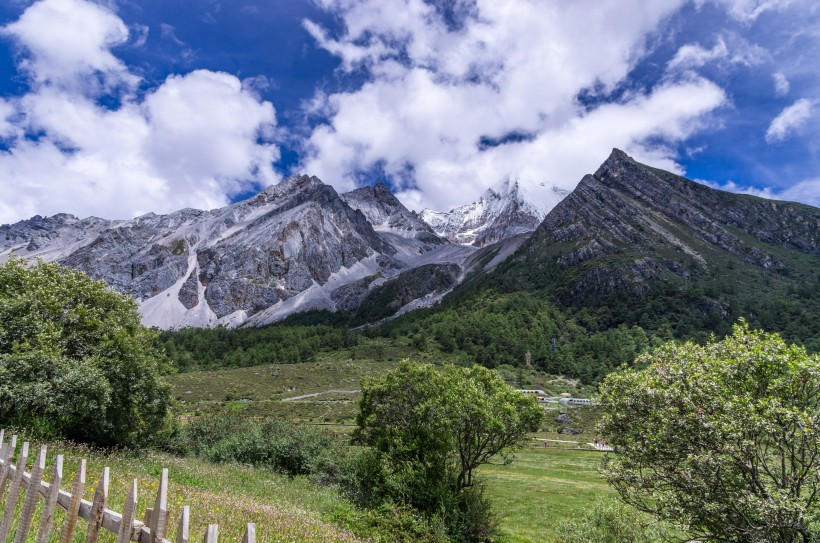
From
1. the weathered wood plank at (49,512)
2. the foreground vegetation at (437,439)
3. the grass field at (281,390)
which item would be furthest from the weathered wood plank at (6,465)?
the grass field at (281,390)

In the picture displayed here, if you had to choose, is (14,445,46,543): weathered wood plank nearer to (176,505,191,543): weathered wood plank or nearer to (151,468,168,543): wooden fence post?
(151,468,168,543): wooden fence post

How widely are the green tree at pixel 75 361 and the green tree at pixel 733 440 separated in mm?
23520

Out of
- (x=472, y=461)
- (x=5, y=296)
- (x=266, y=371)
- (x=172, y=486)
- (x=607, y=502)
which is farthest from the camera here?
(x=266, y=371)

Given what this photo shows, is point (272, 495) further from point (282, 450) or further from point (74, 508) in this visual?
point (74, 508)

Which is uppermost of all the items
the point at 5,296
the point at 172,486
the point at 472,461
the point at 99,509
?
the point at 5,296

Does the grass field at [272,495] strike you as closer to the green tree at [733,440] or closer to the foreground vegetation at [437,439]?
the foreground vegetation at [437,439]

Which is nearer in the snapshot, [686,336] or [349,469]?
[349,469]

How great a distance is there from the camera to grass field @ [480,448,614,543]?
31234mm

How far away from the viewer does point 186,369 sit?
192000 mm

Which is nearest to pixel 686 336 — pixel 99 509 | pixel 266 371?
pixel 266 371

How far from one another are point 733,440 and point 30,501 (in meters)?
15.8

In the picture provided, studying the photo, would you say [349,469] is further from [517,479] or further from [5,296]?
[517,479]

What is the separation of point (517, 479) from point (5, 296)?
5012cm

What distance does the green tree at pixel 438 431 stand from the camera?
2353cm
